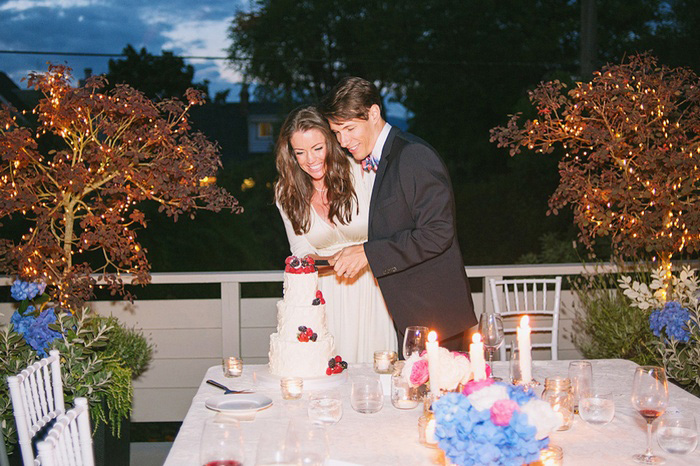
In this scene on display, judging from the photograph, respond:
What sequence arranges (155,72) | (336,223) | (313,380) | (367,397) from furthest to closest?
(155,72)
(336,223)
(313,380)
(367,397)

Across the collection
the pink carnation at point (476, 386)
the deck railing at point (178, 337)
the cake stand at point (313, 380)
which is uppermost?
the pink carnation at point (476, 386)

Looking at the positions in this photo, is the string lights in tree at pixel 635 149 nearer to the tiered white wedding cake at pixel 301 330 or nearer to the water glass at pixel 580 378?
the tiered white wedding cake at pixel 301 330

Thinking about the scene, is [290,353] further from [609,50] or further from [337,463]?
[609,50]

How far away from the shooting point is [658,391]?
6.30ft

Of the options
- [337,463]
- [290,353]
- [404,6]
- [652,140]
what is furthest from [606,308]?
[404,6]

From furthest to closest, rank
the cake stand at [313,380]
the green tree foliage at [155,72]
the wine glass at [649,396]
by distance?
the green tree foliage at [155,72]
the cake stand at [313,380]
the wine glass at [649,396]

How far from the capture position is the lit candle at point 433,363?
6.63 ft

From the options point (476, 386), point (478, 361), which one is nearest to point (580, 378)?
point (478, 361)

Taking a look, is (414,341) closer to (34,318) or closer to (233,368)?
(233,368)

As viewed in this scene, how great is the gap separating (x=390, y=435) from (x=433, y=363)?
0.23m

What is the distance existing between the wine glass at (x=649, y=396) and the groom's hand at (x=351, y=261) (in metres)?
1.11

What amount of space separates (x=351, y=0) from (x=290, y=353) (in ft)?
34.7

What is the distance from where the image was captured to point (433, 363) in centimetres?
203

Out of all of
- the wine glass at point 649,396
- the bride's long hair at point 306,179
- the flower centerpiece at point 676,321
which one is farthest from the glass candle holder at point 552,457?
the flower centerpiece at point 676,321
